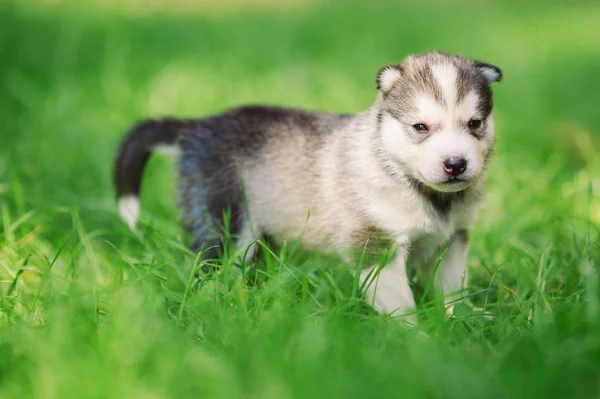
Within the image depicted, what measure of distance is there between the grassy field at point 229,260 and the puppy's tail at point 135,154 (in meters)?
0.18

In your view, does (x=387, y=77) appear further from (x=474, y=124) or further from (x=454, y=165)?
(x=454, y=165)

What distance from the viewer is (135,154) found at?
409 centimetres

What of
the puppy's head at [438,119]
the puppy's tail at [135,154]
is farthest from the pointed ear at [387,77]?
the puppy's tail at [135,154]

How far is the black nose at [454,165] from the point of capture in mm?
3002

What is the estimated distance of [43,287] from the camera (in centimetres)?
316

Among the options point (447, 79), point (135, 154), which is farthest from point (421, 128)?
point (135, 154)

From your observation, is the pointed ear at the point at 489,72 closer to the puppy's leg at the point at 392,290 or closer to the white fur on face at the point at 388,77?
the white fur on face at the point at 388,77

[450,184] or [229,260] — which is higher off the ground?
[450,184]

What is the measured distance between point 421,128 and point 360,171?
0.42 m

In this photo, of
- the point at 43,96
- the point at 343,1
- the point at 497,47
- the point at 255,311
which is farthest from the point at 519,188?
the point at 343,1

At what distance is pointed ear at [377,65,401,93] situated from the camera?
338 centimetres

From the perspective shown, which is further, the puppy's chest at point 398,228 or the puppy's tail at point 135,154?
the puppy's tail at point 135,154

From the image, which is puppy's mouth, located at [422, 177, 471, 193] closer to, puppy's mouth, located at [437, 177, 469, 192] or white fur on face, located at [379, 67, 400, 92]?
puppy's mouth, located at [437, 177, 469, 192]

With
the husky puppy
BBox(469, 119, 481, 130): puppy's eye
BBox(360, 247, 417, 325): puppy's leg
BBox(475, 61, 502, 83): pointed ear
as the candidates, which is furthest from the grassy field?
BBox(475, 61, 502, 83): pointed ear
